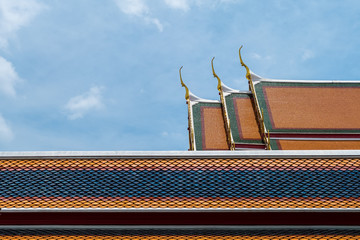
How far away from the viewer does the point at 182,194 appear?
464 cm

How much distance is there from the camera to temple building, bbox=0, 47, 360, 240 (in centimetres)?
426

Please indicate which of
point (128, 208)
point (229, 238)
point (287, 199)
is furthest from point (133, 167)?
point (287, 199)

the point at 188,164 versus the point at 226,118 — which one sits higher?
the point at 226,118

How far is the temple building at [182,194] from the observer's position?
4262 mm

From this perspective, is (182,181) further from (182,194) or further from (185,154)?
(185,154)

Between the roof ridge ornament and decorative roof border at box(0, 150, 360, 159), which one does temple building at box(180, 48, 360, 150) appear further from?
decorative roof border at box(0, 150, 360, 159)

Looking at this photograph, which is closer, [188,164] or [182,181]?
[182,181]

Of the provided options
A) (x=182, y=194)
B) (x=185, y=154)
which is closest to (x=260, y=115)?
(x=185, y=154)

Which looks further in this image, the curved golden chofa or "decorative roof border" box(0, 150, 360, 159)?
the curved golden chofa

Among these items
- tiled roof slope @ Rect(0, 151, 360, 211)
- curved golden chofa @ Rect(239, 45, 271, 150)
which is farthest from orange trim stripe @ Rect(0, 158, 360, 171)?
curved golden chofa @ Rect(239, 45, 271, 150)

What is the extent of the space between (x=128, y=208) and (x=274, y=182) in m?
1.77

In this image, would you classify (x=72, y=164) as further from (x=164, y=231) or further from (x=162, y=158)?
(x=164, y=231)

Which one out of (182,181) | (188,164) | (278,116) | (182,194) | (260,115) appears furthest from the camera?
(278,116)

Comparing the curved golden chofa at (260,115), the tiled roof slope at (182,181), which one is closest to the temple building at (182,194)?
the tiled roof slope at (182,181)
